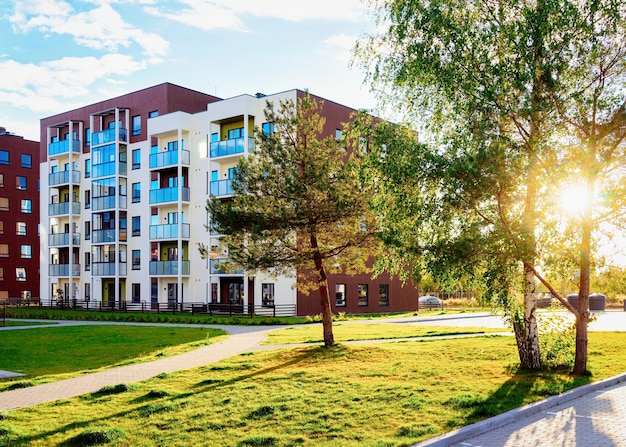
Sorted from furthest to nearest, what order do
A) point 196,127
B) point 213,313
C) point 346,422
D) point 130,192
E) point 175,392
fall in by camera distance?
point 130,192 → point 196,127 → point 213,313 → point 175,392 → point 346,422

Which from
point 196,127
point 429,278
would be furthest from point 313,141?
point 196,127

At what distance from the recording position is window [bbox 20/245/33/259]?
69750 mm

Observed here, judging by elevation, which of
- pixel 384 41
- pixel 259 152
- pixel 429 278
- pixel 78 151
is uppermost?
pixel 78 151

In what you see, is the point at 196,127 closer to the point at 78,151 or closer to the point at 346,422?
the point at 78,151

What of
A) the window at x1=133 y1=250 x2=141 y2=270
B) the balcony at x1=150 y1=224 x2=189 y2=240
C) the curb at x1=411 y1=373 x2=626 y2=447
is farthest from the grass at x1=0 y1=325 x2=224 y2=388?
the window at x1=133 y1=250 x2=141 y2=270

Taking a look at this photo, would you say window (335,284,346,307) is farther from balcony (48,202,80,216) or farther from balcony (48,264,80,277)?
balcony (48,202,80,216)

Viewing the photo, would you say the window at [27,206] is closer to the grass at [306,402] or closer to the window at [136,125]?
the window at [136,125]

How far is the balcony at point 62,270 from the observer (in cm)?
5212

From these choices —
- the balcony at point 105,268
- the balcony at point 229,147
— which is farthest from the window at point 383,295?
the balcony at point 105,268

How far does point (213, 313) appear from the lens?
130 feet

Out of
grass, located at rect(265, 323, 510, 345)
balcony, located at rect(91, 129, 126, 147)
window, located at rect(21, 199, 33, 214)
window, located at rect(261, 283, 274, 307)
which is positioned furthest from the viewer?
window, located at rect(21, 199, 33, 214)

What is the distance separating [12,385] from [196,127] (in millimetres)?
32208

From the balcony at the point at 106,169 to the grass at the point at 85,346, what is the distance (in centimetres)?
1990

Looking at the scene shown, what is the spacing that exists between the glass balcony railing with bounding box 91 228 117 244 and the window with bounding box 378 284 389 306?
21469 mm
